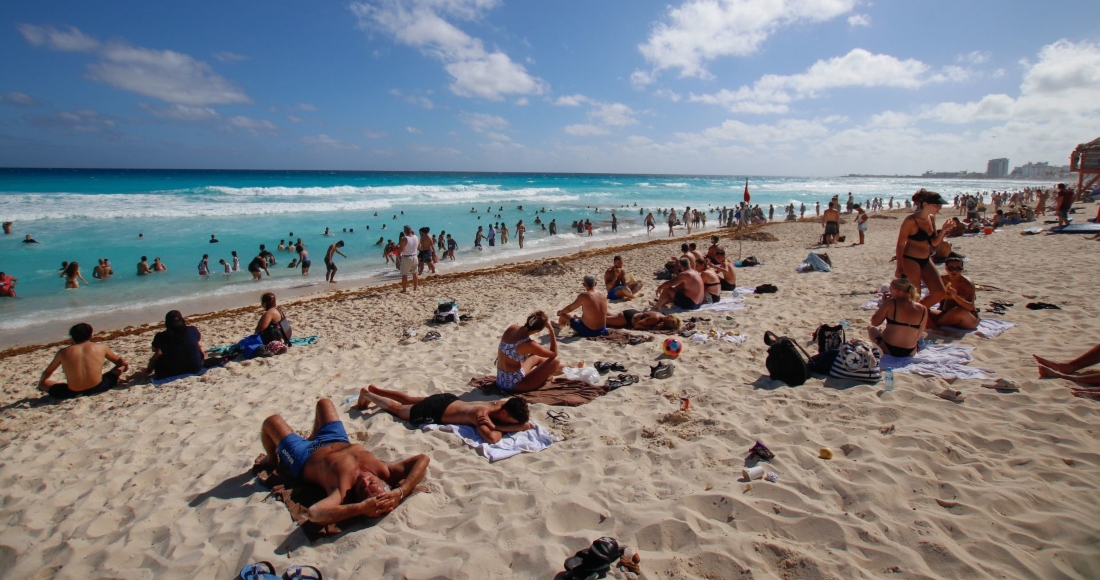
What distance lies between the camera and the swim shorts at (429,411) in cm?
489

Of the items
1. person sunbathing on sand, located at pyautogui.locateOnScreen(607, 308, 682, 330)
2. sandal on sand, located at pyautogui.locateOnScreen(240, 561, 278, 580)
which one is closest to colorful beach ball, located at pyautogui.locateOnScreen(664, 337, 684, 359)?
person sunbathing on sand, located at pyautogui.locateOnScreen(607, 308, 682, 330)

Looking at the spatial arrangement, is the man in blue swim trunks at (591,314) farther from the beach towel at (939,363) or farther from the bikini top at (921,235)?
the bikini top at (921,235)

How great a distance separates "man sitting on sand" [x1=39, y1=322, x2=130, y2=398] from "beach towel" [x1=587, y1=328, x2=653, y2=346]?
650 centimetres

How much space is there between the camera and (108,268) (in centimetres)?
1551

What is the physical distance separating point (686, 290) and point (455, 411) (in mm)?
5527

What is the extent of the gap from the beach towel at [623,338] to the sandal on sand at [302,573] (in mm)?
5046

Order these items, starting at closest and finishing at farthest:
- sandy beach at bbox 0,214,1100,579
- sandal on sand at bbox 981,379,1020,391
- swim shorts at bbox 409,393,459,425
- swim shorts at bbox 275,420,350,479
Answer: sandy beach at bbox 0,214,1100,579 → swim shorts at bbox 275,420,350,479 → sandal on sand at bbox 981,379,1020,391 → swim shorts at bbox 409,393,459,425

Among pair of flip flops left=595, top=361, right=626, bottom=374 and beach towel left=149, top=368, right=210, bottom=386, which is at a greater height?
pair of flip flops left=595, top=361, right=626, bottom=374

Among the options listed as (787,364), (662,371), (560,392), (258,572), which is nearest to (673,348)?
(662,371)

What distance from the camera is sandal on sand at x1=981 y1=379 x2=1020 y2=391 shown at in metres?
4.78

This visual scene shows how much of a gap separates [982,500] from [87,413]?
8508 millimetres

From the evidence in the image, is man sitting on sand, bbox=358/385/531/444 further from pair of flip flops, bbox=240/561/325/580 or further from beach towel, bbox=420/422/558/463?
pair of flip flops, bbox=240/561/325/580

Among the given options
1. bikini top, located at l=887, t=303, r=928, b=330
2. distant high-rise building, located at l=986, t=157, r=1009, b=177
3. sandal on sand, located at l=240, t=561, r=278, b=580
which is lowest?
sandal on sand, located at l=240, t=561, r=278, b=580

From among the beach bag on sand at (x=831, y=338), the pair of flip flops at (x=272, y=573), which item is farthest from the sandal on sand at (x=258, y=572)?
the beach bag on sand at (x=831, y=338)
